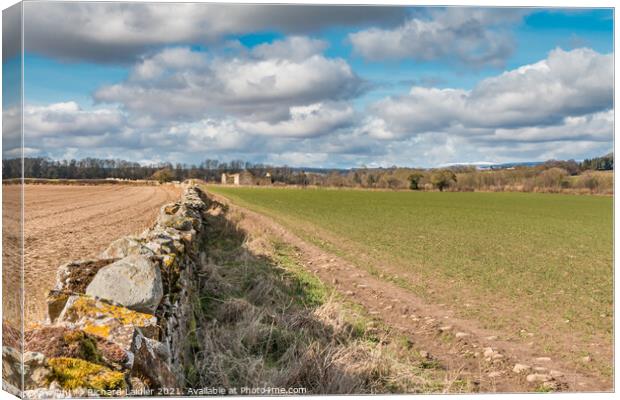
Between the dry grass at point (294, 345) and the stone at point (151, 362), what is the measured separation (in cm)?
113

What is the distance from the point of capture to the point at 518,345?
285 inches

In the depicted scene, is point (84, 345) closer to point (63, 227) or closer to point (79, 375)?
point (79, 375)

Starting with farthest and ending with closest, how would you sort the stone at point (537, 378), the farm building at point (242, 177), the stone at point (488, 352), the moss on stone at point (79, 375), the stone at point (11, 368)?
1. the farm building at point (242, 177)
2. the stone at point (488, 352)
3. the stone at point (537, 378)
4. the stone at point (11, 368)
5. the moss on stone at point (79, 375)

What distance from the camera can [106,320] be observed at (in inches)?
146

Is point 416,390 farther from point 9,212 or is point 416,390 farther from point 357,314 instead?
point 9,212

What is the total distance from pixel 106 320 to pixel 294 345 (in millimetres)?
2571

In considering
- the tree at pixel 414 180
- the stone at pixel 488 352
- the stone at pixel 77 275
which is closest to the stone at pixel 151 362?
the stone at pixel 77 275

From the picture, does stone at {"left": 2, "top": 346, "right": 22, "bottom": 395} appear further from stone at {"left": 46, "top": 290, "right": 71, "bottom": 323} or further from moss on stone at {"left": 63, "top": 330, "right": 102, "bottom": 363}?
moss on stone at {"left": 63, "top": 330, "right": 102, "bottom": 363}

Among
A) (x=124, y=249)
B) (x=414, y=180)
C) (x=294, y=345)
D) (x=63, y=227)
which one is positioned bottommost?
(x=294, y=345)

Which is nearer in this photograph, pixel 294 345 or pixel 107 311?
pixel 107 311

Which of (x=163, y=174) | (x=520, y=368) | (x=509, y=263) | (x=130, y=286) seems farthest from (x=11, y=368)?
(x=509, y=263)

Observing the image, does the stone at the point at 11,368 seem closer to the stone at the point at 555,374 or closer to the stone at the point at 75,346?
the stone at the point at 75,346

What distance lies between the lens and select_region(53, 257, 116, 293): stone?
4.87 meters

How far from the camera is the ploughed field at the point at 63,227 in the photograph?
7.70 m
